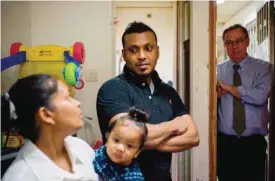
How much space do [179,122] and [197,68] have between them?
1.08 meters

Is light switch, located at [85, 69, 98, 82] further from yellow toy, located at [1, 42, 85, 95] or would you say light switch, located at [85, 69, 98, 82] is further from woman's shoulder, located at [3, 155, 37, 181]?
woman's shoulder, located at [3, 155, 37, 181]

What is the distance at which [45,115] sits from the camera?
2.66 feet

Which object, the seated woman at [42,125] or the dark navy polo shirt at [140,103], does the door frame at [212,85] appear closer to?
the dark navy polo shirt at [140,103]

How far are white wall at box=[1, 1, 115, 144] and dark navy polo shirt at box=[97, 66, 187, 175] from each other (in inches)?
58.4

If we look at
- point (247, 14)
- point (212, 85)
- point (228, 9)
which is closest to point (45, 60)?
point (212, 85)

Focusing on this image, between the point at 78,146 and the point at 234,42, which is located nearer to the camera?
the point at 78,146

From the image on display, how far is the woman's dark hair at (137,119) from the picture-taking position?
44.0 inches

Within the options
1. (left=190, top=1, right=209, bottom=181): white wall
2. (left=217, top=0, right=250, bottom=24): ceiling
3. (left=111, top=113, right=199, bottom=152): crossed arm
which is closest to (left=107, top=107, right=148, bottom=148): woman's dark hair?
(left=111, top=113, right=199, bottom=152): crossed arm

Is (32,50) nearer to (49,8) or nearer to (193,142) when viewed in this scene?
(49,8)

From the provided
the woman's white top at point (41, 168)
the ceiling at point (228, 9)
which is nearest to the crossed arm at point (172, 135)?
the woman's white top at point (41, 168)

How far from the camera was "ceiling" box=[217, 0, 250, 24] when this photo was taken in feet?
13.2

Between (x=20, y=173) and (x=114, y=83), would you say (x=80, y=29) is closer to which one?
(x=114, y=83)

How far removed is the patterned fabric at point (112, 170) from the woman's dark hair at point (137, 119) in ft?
0.31

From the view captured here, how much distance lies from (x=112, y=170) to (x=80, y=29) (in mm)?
1910
